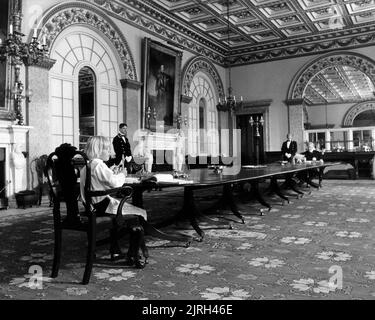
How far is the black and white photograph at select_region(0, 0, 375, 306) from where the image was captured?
2818 millimetres

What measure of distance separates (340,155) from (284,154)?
3.22m

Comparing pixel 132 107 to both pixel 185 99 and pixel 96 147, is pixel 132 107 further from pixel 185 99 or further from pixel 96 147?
pixel 96 147

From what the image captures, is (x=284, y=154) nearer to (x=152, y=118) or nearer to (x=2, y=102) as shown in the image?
(x=152, y=118)

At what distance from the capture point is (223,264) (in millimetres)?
3186

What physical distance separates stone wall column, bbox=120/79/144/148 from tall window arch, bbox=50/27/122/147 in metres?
0.24

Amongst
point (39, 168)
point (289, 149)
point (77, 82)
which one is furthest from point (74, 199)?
point (289, 149)

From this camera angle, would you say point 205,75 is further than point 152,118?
Yes

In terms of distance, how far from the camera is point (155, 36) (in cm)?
1119

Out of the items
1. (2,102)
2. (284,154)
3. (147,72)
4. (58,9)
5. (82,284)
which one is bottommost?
(82,284)

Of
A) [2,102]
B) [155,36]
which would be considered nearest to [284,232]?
[2,102]

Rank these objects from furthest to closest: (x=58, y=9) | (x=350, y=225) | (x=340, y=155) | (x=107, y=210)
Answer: (x=340, y=155) < (x=58, y=9) < (x=350, y=225) < (x=107, y=210)

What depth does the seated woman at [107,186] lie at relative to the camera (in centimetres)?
295
